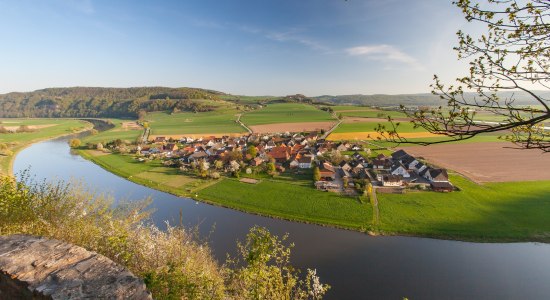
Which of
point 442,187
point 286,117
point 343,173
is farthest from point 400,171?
point 286,117

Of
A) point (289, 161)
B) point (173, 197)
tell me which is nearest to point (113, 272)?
point (173, 197)

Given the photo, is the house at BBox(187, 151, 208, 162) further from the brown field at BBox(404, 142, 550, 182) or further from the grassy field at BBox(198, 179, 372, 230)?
the brown field at BBox(404, 142, 550, 182)

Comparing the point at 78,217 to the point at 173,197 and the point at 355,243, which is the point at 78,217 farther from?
the point at 173,197

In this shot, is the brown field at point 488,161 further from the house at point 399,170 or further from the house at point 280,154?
the house at point 280,154

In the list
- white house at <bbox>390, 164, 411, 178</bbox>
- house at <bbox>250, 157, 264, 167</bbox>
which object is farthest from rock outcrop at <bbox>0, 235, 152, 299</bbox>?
white house at <bbox>390, 164, 411, 178</bbox>

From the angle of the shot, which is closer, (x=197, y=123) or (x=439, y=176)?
(x=439, y=176)

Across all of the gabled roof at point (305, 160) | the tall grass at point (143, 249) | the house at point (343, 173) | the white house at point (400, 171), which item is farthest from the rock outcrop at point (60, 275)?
the gabled roof at point (305, 160)

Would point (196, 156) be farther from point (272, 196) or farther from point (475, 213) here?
point (475, 213)
